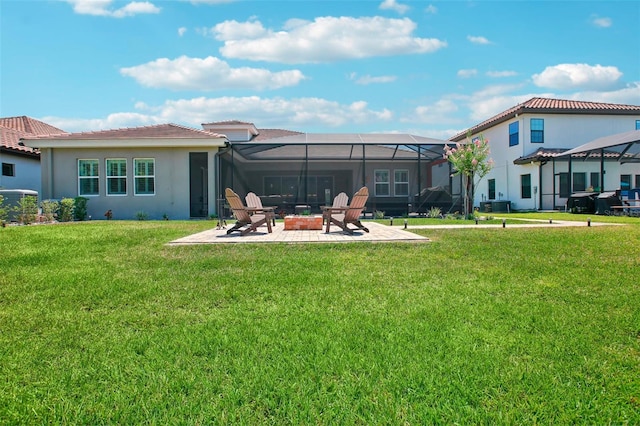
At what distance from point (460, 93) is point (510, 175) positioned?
10.4 metres

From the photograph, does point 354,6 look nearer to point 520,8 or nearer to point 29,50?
point 520,8

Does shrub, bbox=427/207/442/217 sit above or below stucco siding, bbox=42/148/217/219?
below

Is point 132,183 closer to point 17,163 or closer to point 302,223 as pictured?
point 17,163

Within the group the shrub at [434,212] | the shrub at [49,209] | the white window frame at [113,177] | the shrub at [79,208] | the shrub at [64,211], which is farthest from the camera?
the white window frame at [113,177]

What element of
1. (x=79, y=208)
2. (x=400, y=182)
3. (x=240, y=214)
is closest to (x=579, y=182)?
(x=400, y=182)

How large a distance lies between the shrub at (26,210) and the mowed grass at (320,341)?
850 centimetres

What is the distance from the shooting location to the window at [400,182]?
2331 cm

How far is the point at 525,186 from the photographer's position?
900 inches

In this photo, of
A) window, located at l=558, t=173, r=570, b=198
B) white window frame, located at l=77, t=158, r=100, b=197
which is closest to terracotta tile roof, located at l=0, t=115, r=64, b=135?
white window frame, located at l=77, t=158, r=100, b=197

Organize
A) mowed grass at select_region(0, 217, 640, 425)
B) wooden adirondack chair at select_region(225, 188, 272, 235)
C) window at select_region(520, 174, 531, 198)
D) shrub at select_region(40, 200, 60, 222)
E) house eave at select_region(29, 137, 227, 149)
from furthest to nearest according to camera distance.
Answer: window at select_region(520, 174, 531, 198) → house eave at select_region(29, 137, 227, 149) → shrub at select_region(40, 200, 60, 222) → wooden adirondack chair at select_region(225, 188, 272, 235) → mowed grass at select_region(0, 217, 640, 425)

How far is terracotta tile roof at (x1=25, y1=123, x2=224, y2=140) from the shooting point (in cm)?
1576

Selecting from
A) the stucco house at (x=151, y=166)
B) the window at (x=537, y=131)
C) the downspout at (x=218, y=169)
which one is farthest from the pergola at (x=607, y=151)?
the downspout at (x=218, y=169)

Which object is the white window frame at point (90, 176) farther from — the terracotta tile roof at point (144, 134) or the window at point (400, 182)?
the window at point (400, 182)

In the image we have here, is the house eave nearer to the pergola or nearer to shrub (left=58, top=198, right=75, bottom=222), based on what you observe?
shrub (left=58, top=198, right=75, bottom=222)
